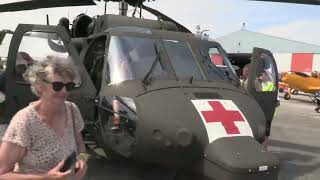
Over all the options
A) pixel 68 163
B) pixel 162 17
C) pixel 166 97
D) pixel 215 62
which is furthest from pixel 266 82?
pixel 68 163

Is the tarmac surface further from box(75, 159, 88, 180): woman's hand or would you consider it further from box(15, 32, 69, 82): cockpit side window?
box(75, 159, 88, 180): woman's hand

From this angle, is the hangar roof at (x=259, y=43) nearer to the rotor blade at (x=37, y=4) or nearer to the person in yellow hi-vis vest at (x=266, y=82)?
the rotor blade at (x=37, y=4)

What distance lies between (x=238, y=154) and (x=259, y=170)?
0.78ft

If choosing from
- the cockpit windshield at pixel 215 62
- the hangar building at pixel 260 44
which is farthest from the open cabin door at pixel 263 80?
the hangar building at pixel 260 44

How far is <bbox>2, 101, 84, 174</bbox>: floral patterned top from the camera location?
7.75 feet

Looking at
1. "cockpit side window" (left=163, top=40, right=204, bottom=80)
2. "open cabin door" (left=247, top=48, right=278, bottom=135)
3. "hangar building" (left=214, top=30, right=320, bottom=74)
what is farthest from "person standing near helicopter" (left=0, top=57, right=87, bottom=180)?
"hangar building" (left=214, top=30, right=320, bottom=74)

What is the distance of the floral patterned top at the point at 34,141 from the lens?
236 cm

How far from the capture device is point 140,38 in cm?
582

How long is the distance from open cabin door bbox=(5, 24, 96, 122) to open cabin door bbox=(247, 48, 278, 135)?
2.10 m

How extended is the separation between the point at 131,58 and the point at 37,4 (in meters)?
3.72

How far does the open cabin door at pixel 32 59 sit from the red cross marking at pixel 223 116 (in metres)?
1.63

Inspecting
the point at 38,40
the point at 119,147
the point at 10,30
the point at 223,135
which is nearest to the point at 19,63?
the point at 38,40

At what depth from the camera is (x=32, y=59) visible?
600 cm

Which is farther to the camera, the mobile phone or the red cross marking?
the red cross marking
